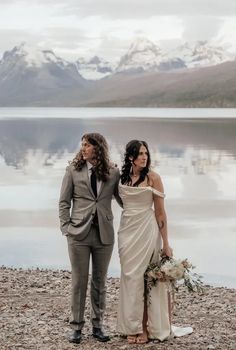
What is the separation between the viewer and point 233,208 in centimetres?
2836

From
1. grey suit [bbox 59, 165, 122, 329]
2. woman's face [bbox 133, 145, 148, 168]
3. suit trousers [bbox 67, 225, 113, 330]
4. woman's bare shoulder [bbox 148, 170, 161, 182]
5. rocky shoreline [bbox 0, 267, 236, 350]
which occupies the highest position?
woman's face [bbox 133, 145, 148, 168]

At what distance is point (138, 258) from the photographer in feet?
29.1

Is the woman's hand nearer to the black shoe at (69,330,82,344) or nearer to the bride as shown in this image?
Result: the bride

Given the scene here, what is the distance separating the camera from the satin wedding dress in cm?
881

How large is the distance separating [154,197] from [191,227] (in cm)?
1455

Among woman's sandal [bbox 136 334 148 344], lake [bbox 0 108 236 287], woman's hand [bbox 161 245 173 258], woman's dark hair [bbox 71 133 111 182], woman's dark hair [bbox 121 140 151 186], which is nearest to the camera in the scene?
woman's dark hair [bbox 71 133 111 182]

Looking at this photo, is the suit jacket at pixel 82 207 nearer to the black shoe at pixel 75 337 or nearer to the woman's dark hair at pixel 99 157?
the woman's dark hair at pixel 99 157

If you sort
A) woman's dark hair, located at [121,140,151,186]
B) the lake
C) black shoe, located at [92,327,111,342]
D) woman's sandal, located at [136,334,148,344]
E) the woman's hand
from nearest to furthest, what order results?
woman's dark hair, located at [121,140,151,186], the woman's hand, woman's sandal, located at [136,334,148,344], black shoe, located at [92,327,111,342], the lake

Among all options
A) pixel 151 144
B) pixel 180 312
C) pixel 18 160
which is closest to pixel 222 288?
pixel 180 312

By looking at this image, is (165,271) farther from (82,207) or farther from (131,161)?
(131,161)

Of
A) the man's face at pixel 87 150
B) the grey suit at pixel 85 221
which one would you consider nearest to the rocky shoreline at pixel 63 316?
the grey suit at pixel 85 221

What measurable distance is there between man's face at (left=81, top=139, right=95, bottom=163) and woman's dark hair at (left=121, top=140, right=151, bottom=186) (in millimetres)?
410

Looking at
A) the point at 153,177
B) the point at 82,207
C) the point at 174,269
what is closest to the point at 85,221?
the point at 82,207

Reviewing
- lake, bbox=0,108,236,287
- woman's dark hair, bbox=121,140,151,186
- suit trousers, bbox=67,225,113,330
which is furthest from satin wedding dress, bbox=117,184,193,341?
lake, bbox=0,108,236,287
